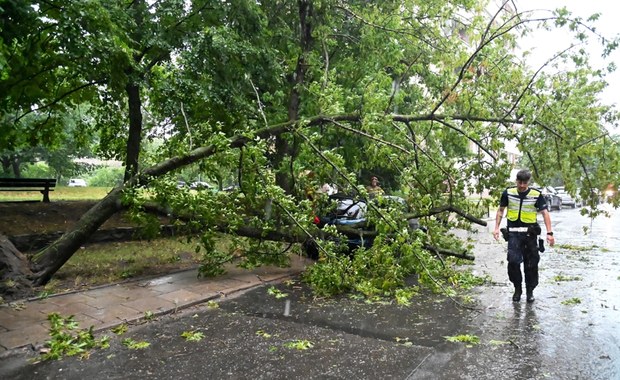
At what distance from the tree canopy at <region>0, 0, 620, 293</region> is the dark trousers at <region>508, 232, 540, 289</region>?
3.47 ft

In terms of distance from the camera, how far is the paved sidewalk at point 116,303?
4.87 meters

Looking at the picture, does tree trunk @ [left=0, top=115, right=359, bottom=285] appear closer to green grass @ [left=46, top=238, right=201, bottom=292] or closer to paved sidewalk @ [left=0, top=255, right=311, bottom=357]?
green grass @ [left=46, top=238, right=201, bottom=292]

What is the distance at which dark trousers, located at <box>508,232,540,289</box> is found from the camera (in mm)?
6207

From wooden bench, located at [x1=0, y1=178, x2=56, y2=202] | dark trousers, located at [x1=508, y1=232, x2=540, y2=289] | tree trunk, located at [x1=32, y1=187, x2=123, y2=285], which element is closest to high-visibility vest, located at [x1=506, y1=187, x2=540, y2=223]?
dark trousers, located at [x1=508, y1=232, x2=540, y2=289]

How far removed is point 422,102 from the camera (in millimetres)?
10656

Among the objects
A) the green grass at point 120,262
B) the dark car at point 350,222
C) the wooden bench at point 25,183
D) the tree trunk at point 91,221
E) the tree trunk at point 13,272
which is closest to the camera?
the tree trunk at point 13,272

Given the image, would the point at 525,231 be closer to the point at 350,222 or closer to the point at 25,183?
the point at 350,222

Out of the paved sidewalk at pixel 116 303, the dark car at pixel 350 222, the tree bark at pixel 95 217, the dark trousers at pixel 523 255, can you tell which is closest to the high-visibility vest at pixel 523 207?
the dark trousers at pixel 523 255

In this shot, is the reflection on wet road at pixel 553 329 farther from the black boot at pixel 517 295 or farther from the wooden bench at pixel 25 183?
the wooden bench at pixel 25 183

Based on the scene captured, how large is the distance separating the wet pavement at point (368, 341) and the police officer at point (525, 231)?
15.2 inches

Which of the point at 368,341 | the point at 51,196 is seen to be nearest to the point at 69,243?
the point at 368,341

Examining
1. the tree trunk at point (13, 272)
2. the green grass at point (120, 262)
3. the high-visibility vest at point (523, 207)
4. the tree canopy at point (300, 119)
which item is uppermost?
the tree canopy at point (300, 119)

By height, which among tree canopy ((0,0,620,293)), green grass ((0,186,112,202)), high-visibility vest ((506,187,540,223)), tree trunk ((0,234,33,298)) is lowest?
tree trunk ((0,234,33,298))

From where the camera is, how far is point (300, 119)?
27.7 feet
